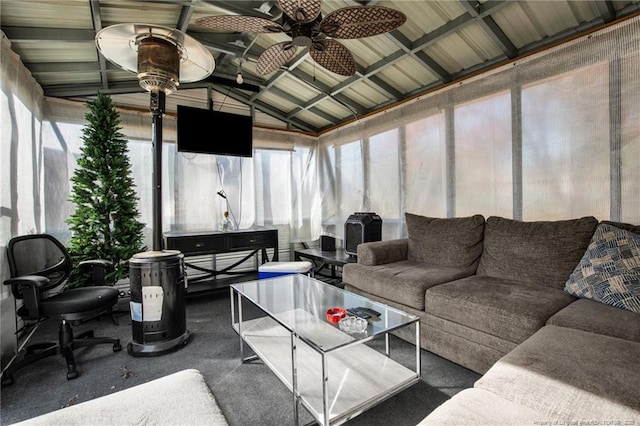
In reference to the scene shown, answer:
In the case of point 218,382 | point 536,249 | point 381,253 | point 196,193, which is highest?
point 196,193

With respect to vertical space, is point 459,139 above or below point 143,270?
above

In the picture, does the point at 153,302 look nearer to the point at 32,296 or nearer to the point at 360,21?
the point at 32,296

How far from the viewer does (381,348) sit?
6.91ft

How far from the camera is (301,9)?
164cm

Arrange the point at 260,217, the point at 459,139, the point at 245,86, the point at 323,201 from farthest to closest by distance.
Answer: the point at 323,201 < the point at 260,217 < the point at 245,86 < the point at 459,139

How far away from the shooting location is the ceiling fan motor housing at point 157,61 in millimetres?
1879

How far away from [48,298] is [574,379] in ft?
9.27

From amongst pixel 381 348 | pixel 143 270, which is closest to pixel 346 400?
pixel 381 348

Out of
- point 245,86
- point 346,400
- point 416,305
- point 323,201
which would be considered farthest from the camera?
point 323,201

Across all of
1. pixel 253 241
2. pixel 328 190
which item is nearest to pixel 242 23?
pixel 253 241

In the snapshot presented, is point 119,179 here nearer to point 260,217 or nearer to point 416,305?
point 260,217

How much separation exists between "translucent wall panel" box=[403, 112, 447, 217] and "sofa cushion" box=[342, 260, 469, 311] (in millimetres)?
842

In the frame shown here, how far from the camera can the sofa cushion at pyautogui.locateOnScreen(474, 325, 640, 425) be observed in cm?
82

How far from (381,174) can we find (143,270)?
9.53 feet
